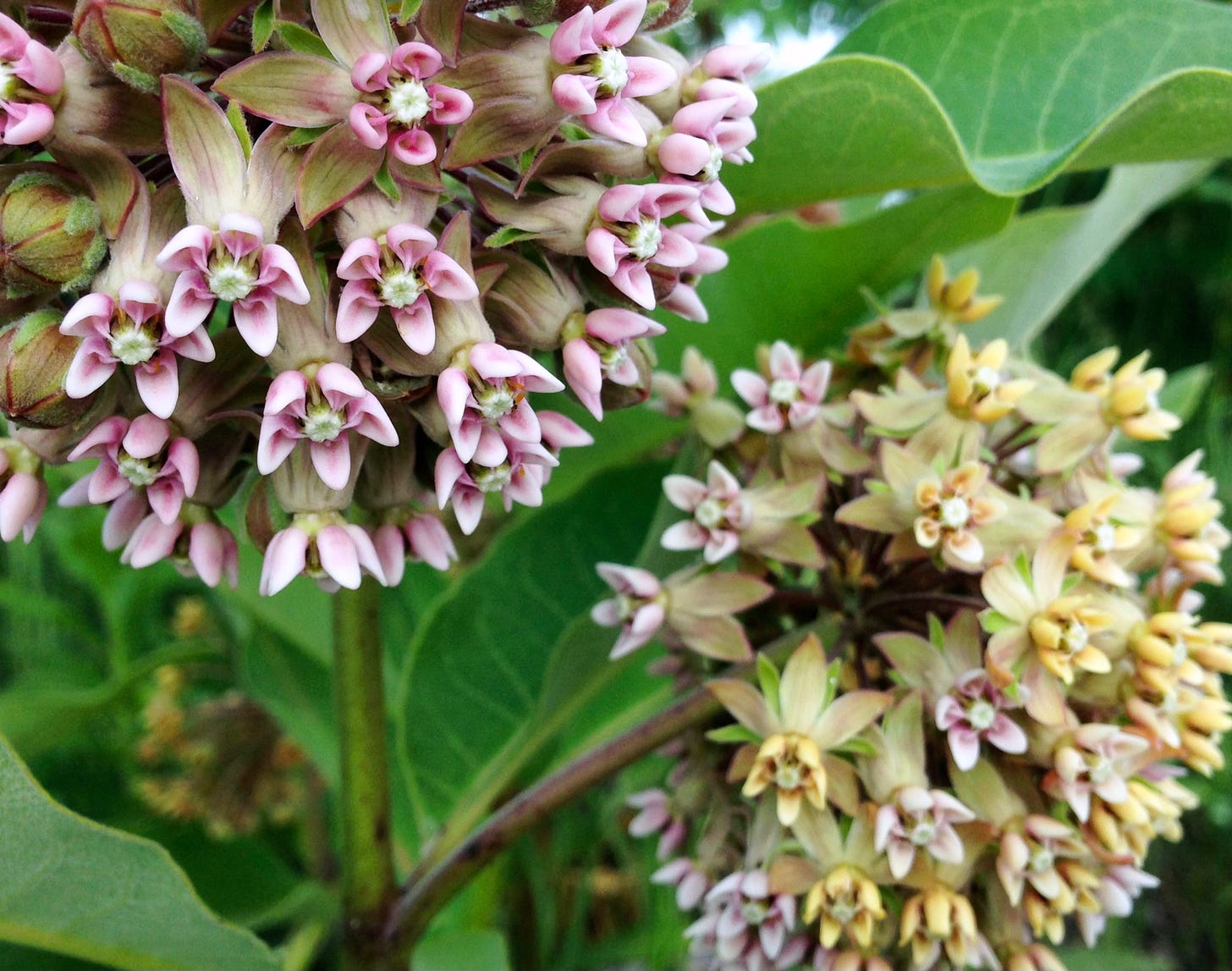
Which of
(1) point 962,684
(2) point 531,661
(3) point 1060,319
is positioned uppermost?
(1) point 962,684

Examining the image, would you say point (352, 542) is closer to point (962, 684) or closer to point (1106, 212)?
point (962, 684)

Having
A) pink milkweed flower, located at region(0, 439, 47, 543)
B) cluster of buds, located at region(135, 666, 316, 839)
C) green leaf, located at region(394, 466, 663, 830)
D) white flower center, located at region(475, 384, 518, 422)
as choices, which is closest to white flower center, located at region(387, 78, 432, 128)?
white flower center, located at region(475, 384, 518, 422)

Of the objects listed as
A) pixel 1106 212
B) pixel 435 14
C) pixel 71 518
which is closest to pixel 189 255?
pixel 435 14

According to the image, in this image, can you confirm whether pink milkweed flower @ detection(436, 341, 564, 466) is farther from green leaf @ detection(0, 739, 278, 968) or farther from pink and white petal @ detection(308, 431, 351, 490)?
green leaf @ detection(0, 739, 278, 968)

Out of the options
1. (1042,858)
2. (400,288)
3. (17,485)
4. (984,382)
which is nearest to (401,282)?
(400,288)

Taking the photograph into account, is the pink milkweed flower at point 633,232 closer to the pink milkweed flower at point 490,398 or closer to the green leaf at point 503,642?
the pink milkweed flower at point 490,398

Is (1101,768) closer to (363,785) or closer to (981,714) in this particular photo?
(981,714)

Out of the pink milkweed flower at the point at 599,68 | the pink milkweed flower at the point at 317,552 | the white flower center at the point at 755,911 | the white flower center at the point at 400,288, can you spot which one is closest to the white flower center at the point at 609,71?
the pink milkweed flower at the point at 599,68
